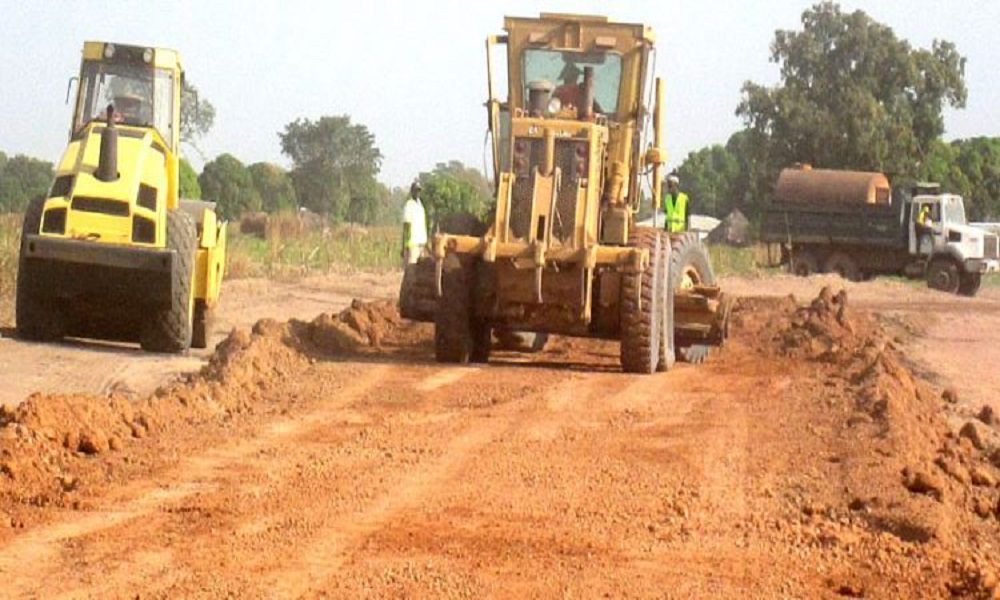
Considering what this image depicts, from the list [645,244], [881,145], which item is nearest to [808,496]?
[645,244]

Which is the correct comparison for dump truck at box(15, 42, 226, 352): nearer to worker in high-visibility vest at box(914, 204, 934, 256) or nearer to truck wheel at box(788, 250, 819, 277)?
worker in high-visibility vest at box(914, 204, 934, 256)

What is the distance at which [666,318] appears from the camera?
1600cm

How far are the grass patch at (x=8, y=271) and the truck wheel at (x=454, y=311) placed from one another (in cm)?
606

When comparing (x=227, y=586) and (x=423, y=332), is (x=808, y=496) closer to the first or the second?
(x=227, y=586)

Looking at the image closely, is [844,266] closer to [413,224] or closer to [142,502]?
[413,224]

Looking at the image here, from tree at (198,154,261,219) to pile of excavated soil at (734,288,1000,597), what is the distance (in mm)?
47168

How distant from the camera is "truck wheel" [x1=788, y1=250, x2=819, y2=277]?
4272 cm

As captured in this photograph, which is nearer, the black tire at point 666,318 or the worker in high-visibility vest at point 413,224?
the black tire at point 666,318

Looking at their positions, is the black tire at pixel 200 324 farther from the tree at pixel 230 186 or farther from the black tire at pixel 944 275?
the tree at pixel 230 186

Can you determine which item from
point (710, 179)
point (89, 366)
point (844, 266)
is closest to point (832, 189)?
point (844, 266)

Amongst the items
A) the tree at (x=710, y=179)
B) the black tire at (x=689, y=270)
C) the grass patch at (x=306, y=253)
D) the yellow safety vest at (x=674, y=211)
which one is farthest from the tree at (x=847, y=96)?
the black tire at (x=689, y=270)

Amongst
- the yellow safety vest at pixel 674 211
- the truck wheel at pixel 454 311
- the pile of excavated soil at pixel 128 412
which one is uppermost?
the yellow safety vest at pixel 674 211

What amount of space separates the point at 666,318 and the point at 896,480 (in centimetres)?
677

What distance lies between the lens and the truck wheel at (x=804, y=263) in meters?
42.7
